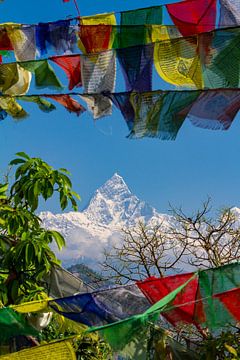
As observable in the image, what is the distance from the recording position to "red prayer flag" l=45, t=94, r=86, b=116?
22.5 feet

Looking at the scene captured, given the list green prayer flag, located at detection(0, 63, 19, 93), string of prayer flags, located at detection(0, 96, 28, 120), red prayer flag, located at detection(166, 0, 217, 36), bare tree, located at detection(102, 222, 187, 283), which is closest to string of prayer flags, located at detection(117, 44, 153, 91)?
red prayer flag, located at detection(166, 0, 217, 36)

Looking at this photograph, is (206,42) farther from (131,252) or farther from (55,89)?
(131,252)

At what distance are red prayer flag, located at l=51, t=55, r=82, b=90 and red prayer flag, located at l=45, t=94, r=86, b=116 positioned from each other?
0.17 meters

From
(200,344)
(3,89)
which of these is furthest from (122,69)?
(200,344)

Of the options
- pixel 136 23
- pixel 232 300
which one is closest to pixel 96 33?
pixel 136 23

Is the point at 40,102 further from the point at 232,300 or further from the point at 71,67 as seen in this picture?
the point at 232,300

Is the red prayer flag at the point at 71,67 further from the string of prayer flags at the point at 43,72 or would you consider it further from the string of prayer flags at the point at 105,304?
the string of prayer flags at the point at 105,304

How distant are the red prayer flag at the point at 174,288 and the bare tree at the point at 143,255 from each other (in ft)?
24.4

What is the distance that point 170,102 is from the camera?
5555 mm

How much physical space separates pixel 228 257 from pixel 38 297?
22.6 ft

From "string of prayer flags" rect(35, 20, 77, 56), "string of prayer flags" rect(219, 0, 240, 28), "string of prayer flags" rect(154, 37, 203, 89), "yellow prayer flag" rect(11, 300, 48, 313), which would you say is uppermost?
"string of prayer flags" rect(35, 20, 77, 56)

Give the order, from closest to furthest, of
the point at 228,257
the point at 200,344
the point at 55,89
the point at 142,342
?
1. the point at 142,342
2. the point at 200,344
3. the point at 55,89
4. the point at 228,257

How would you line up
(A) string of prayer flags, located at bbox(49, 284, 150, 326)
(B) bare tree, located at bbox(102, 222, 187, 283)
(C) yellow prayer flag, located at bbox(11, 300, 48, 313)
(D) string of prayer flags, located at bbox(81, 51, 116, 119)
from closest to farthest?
1. (C) yellow prayer flag, located at bbox(11, 300, 48, 313)
2. (A) string of prayer flags, located at bbox(49, 284, 150, 326)
3. (D) string of prayer flags, located at bbox(81, 51, 116, 119)
4. (B) bare tree, located at bbox(102, 222, 187, 283)

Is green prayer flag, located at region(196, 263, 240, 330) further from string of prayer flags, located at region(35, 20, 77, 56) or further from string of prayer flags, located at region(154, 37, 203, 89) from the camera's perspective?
string of prayer flags, located at region(35, 20, 77, 56)
